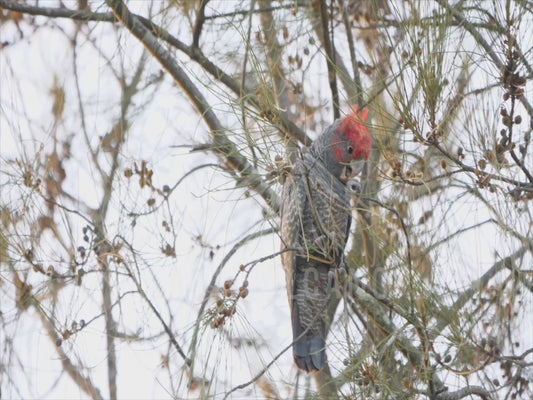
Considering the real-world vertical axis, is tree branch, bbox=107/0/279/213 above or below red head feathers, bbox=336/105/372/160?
above

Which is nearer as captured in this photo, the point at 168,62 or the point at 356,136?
the point at 356,136

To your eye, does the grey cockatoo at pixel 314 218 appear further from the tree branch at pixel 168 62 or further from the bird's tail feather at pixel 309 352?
the tree branch at pixel 168 62

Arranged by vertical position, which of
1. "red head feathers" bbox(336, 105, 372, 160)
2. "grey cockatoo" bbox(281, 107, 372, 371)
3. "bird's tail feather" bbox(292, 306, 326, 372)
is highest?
"red head feathers" bbox(336, 105, 372, 160)

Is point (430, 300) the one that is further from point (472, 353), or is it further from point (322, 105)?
point (322, 105)

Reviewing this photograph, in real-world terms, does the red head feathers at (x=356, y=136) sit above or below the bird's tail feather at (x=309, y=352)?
above

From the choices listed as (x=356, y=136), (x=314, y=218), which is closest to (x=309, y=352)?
(x=314, y=218)

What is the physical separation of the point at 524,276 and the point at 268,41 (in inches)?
58.1

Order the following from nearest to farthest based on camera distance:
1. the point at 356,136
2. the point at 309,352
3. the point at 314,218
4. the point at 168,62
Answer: the point at 314,218, the point at 356,136, the point at 309,352, the point at 168,62

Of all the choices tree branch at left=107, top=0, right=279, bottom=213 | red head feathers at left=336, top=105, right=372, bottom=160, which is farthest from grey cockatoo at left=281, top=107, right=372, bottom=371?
tree branch at left=107, top=0, right=279, bottom=213

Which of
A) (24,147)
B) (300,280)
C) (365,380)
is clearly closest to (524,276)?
(365,380)

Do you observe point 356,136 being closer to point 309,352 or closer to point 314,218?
point 314,218

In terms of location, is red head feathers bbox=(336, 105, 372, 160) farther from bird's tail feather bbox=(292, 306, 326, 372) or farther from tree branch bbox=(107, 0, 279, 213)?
bird's tail feather bbox=(292, 306, 326, 372)

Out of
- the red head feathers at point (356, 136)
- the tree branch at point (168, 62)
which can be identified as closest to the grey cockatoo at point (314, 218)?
the red head feathers at point (356, 136)

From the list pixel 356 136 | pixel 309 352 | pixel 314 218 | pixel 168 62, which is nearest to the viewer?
pixel 314 218
